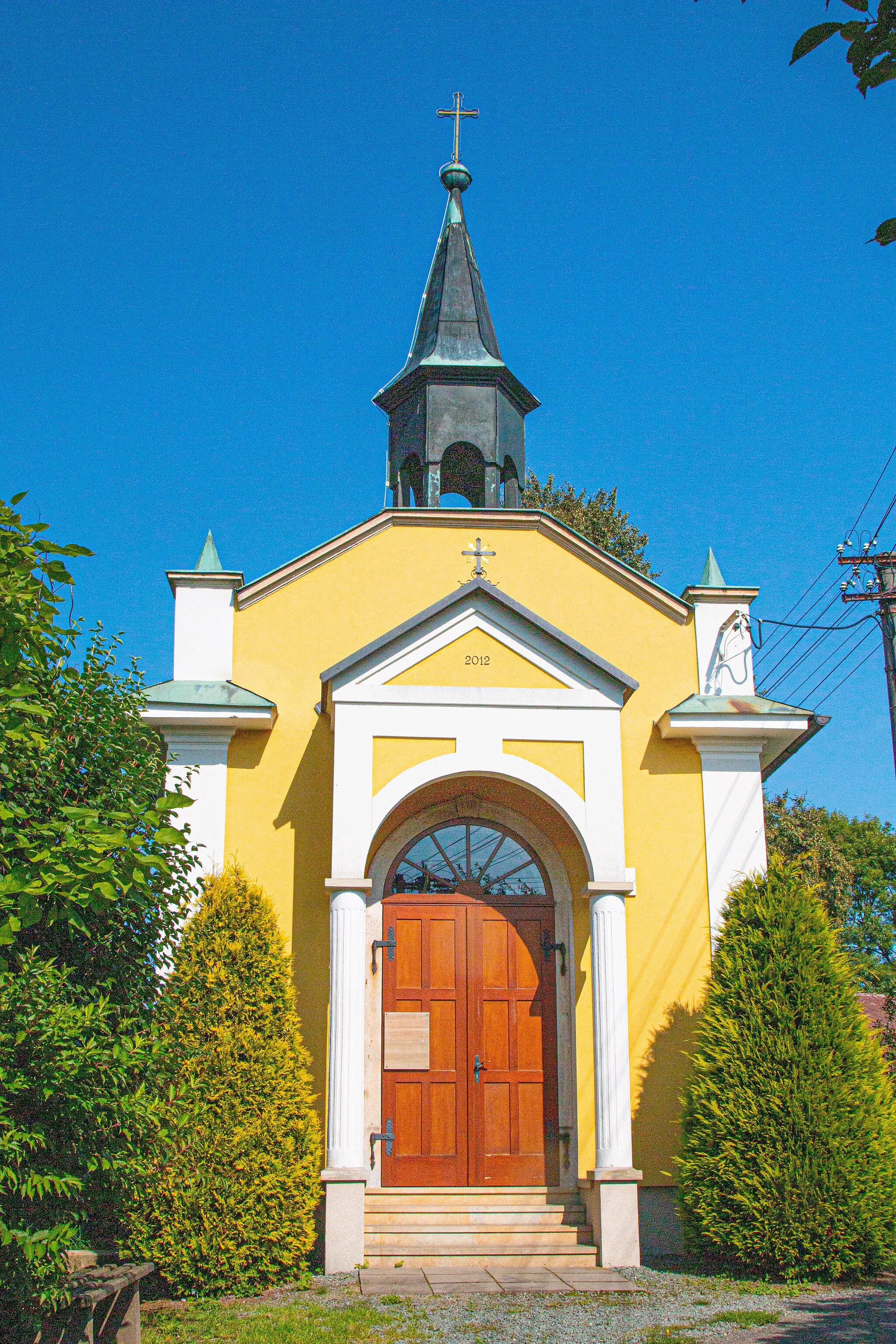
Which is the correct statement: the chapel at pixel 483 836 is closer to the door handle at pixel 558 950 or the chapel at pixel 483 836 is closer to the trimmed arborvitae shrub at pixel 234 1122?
the door handle at pixel 558 950

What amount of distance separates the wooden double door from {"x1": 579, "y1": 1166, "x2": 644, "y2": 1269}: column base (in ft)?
3.96

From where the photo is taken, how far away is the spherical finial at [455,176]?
53.8 ft

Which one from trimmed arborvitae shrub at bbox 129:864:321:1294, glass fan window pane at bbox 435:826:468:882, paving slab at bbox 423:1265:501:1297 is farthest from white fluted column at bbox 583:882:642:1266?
trimmed arborvitae shrub at bbox 129:864:321:1294

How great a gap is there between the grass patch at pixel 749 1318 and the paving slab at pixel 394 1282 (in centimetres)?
207

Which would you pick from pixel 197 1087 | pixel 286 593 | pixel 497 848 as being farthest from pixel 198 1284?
pixel 286 593

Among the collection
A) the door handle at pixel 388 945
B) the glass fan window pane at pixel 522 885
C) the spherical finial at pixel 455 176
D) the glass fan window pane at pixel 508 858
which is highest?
the spherical finial at pixel 455 176

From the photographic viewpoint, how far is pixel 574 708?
36.3ft

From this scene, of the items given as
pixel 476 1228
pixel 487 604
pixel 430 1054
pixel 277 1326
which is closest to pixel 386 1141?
pixel 430 1054

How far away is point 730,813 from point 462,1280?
190 inches

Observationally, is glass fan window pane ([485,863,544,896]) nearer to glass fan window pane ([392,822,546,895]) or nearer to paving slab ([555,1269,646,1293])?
glass fan window pane ([392,822,546,895])

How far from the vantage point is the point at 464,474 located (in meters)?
15.0

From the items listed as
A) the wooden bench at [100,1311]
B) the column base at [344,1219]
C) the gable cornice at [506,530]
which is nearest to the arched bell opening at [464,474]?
the gable cornice at [506,530]

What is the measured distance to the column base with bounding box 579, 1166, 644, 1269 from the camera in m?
9.85

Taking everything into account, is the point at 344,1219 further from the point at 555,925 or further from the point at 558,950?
the point at 555,925
